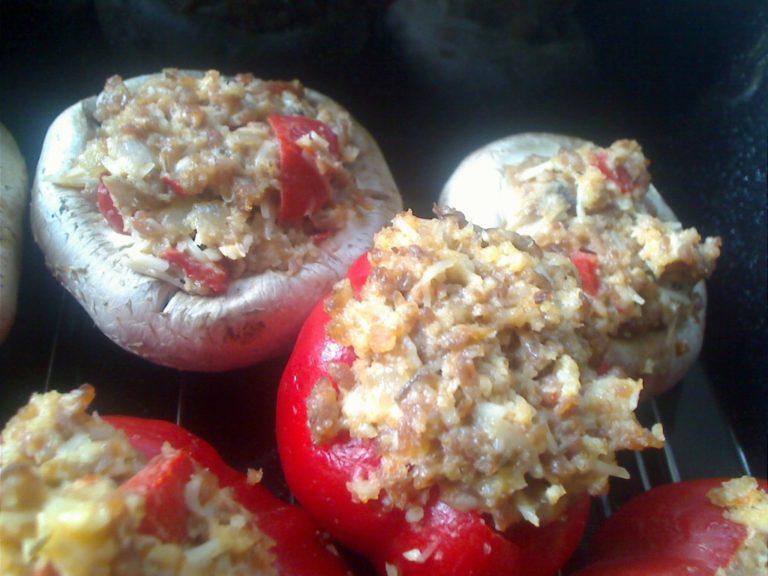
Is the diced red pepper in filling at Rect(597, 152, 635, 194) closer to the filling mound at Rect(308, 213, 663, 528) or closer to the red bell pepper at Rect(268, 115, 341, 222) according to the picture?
the filling mound at Rect(308, 213, 663, 528)

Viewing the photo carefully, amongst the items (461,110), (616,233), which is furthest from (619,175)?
(461,110)

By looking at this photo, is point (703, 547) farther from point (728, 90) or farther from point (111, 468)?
point (728, 90)

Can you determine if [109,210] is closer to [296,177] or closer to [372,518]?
[296,177]

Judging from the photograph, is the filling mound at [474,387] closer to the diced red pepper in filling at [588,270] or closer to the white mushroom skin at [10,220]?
the diced red pepper in filling at [588,270]

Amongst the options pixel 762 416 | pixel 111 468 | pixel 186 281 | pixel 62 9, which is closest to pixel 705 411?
pixel 762 416

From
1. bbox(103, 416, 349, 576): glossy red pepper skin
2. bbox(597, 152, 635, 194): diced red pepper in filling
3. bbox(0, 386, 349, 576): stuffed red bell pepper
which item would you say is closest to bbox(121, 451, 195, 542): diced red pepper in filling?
bbox(0, 386, 349, 576): stuffed red bell pepper

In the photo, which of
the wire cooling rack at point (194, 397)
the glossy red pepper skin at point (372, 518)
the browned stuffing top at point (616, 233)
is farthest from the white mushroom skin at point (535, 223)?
the glossy red pepper skin at point (372, 518)

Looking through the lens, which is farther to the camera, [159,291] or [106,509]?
[159,291]
